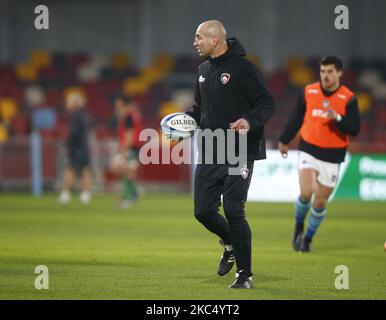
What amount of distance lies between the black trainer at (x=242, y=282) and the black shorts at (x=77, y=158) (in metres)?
15.0

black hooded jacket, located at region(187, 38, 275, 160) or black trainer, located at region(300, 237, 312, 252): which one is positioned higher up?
black hooded jacket, located at region(187, 38, 275, 160)

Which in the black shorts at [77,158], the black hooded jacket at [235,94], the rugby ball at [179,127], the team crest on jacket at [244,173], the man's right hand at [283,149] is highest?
the black hooded jacket at [235,94]

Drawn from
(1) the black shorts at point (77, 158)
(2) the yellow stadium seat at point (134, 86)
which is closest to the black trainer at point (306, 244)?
(1) the black shorts at point (77, 158)

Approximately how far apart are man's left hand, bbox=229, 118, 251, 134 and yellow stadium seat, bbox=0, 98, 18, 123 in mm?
25224

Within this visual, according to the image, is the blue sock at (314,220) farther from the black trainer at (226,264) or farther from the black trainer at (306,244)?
the black trainer at (226,264)

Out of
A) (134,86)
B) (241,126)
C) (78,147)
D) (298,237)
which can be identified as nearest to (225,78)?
(241,126)

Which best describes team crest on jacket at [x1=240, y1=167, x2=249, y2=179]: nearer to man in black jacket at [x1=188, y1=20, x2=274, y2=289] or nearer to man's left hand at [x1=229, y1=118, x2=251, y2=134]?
man in black jacket at [x1=188, y1=20, x2=274, y2=289]

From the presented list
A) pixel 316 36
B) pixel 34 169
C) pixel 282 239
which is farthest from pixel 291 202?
pixel 316 36

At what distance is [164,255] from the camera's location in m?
13.6

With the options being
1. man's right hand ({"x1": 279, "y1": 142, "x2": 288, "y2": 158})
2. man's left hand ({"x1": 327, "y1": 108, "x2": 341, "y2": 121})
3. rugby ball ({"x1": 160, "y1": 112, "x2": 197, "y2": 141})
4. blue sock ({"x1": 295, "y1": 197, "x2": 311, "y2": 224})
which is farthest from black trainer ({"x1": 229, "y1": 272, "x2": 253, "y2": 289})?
blue sock ({"x1": 295, "y1": 197, "x2": 311, "y2": 224})

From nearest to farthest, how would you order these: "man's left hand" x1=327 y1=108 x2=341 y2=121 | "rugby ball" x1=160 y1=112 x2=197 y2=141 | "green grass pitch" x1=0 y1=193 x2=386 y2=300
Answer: "green grass pitch" x1=0 y1=193 x2=386 y2=300 < "rugby ball" x1=160 y1=112 x2=197 y2=141 < "man's left hand" x1=327 y1=108 x2=341 y2=121

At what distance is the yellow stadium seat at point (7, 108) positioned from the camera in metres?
34.9

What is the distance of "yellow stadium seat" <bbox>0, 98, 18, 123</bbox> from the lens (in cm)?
3493

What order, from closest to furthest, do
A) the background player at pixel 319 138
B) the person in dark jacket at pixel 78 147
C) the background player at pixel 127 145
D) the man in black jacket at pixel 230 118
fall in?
the man in black jacket at pixel 230 118 < the background player at pixel 319 138 < the background player at pixel 127 145 < the person in dark jacket at pixel 78 147
